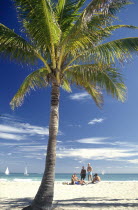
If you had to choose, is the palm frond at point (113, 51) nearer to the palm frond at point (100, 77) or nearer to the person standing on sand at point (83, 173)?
the palm frond at point (100, 77)

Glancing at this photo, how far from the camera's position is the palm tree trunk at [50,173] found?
263 inches

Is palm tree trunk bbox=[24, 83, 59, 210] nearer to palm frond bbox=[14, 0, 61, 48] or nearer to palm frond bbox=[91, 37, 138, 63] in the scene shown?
palm frond bbox=[14, 0, 61, 48]

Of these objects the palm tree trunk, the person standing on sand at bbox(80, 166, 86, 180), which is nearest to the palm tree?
the palm tree trunk

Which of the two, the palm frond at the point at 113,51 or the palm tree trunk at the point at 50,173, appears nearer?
the palm tree trunk at the point at 50,173

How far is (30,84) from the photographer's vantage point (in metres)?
10.4

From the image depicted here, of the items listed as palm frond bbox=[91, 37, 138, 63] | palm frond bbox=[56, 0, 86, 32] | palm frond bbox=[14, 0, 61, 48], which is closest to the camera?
palm frond bbox=[14, 0, 61, 48]

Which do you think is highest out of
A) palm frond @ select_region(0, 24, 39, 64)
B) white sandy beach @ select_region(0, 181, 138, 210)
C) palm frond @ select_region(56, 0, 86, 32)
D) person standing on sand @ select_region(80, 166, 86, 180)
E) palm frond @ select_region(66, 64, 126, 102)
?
palm frond @ select_region(56, 0, 86, 32)

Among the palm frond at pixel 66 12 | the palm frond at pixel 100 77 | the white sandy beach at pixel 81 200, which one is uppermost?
the palm frond at pixel 66 12

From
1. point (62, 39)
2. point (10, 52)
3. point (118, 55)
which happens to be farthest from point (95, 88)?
point (10, 52)

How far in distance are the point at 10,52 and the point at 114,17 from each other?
13.5 feet

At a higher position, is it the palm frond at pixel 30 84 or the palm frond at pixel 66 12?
the palm frond at pixel 66 12

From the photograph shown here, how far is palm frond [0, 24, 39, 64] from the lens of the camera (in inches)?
301

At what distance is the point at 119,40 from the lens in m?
8.18

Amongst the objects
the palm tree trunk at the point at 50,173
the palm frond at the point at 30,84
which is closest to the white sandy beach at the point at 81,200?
the palm tree trunk at the point at 50,173
